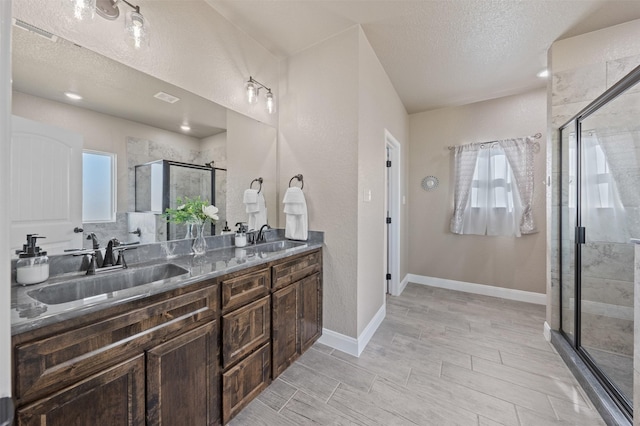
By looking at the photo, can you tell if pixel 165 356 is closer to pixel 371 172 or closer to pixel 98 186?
pixel 98 186

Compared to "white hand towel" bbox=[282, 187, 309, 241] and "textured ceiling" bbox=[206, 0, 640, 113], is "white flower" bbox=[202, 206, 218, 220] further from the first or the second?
"textured ceiling" bbox=[206, 0, 640, 113]

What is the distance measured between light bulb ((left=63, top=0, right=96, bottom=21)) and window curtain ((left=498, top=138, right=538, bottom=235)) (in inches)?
159

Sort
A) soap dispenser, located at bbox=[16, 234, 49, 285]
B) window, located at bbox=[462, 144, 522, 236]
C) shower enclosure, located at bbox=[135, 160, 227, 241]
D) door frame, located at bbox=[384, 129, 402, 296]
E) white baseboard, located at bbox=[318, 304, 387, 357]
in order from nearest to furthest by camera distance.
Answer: soap dispenser, located at bbox=[16, 234, 49, 285] → shower enclosure, located at bbox=[135, 160, 227, 241] → white baseboard, located at bbox=[318, 304, 387, 357] → window, located at bbox=[462, 144, 522, 236] → door frame, located at bbox=[384, 129, 402, 296]

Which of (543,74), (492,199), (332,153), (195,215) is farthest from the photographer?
(492,199)

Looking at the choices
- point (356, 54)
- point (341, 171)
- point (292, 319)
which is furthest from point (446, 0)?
point (292, 319)

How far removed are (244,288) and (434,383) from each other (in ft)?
4.91

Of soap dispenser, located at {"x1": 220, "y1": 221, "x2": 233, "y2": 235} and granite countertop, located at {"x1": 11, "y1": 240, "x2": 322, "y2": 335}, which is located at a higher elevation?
soap dispenser, located at {"x1": 220, "y1": 221, "x2": 233, "y2": 235}

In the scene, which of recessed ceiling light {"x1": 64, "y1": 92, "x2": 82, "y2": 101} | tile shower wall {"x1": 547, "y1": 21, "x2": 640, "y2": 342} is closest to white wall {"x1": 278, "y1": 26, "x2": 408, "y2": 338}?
recessed ceiling light {"x1": 64, "y1": 92, "x2": 82, "y2": 101}

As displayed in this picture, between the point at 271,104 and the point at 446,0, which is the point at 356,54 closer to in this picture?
the point at 446,0

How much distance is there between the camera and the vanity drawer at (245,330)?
1.35 m

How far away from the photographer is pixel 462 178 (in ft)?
11.2

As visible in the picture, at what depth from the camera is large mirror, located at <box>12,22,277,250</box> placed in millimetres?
1206

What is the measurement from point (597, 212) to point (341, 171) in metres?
2.07

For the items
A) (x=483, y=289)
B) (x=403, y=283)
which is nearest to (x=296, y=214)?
(x=403, y=283)
